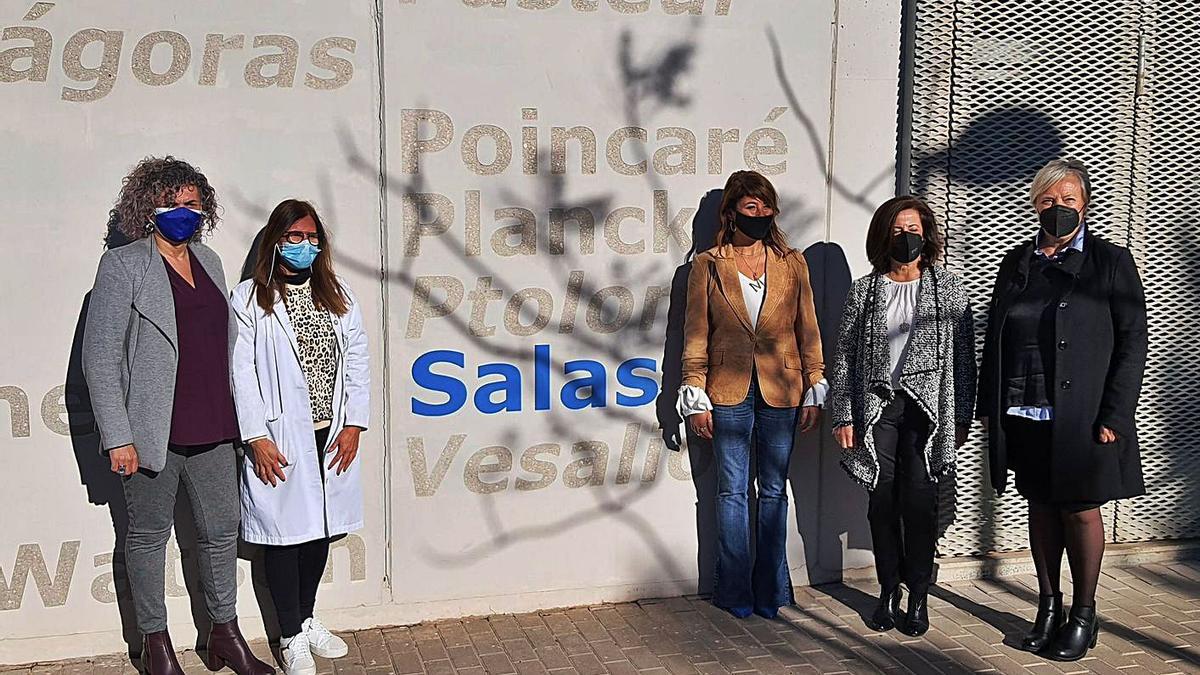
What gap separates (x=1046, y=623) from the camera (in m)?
5.78

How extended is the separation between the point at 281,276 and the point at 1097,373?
3.35 metres

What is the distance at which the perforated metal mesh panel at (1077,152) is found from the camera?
6.49m

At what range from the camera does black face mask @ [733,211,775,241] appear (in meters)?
5.90

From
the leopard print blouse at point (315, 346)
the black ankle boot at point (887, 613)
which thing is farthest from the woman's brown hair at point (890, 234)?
the leopard print blouse at point (315, 346)

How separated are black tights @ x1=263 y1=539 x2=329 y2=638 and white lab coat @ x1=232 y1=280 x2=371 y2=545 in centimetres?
14

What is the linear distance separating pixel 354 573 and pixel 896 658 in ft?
7.87

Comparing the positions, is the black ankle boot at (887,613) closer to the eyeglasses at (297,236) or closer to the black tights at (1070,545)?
the black tights at (1070,545)

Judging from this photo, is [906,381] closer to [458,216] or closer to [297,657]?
[458,216]

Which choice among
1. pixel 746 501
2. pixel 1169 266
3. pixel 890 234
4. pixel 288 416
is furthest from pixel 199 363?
pixel 1169 266

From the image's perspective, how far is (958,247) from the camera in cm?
662

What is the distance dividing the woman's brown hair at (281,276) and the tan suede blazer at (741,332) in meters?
1.59

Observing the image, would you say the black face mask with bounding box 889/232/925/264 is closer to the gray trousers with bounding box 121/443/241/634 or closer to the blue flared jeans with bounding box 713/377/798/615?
the blue flared jeans with bounding box 713/377/798/615

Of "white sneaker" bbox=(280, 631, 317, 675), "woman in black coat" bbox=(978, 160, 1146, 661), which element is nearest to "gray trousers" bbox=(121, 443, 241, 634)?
"white sneaker" bbox=(280, 631, 317, 675)

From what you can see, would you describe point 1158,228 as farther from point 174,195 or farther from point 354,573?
point 174,195
